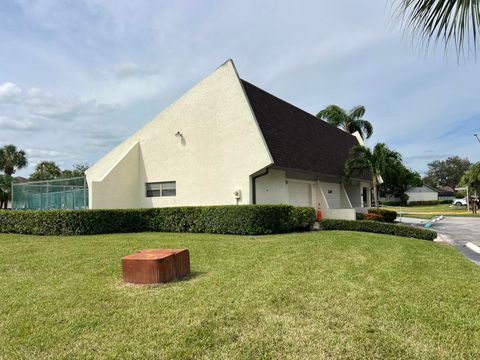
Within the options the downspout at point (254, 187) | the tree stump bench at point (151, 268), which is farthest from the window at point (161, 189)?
the tree stump bench at point (151, 268)

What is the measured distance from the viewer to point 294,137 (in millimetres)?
18047

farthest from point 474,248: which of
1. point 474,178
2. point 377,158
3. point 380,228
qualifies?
point 474,178

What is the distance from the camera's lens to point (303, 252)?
352 inches

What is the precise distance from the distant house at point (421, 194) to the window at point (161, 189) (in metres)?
69.8

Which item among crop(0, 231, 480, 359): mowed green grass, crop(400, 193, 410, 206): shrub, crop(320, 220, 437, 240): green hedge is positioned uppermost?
crop(400, 193, 410, 206): shrub

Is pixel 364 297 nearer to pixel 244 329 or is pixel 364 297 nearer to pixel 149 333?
pixel 244 329

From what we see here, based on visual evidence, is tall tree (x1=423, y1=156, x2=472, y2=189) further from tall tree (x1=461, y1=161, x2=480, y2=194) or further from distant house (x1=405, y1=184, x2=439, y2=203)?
tall tree (x1=461, y1=161, x2=480, y2=194)

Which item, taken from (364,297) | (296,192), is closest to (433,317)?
(364,297)

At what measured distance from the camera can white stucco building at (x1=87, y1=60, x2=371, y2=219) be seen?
49.9ft

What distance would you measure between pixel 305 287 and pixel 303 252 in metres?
3.28

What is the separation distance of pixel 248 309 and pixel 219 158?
38.2ft

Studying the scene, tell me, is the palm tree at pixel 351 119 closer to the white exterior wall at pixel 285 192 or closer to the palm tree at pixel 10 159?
the white exterior wall at pixel 285 192

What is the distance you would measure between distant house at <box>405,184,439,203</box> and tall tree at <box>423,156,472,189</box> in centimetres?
2626

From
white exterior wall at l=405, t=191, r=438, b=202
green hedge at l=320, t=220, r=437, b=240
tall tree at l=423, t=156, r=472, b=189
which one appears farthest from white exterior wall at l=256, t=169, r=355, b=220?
tall tree at l=423, t=156, r=472, b=189
